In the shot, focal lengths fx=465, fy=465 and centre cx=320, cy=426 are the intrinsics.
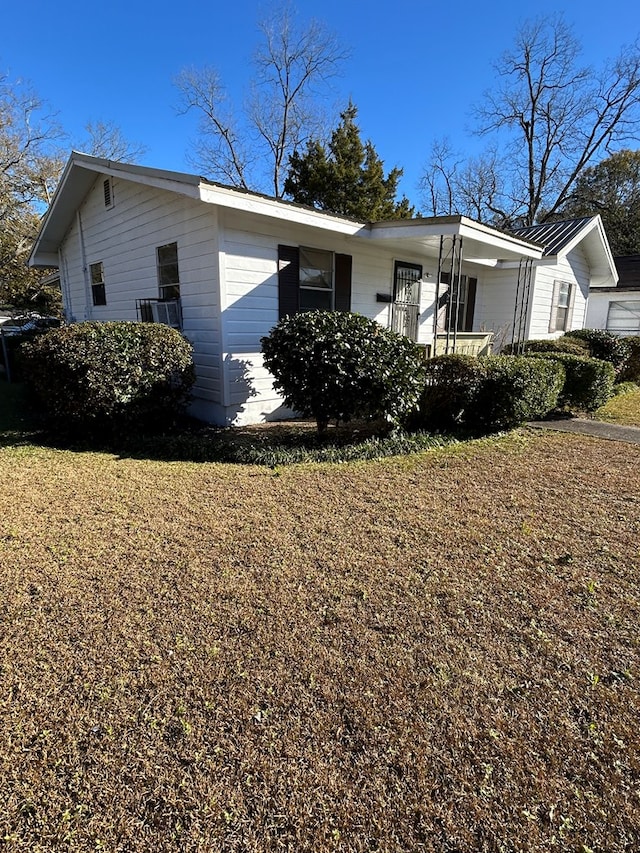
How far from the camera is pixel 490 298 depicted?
1349 cm

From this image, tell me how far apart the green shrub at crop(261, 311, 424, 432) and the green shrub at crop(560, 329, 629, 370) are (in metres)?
7.51

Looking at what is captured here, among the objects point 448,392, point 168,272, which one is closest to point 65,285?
point 168,272

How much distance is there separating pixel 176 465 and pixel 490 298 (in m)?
11.2

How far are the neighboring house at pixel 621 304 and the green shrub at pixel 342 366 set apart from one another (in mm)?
17698

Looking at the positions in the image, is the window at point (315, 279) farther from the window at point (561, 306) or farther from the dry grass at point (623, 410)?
the window at point (561, 306)

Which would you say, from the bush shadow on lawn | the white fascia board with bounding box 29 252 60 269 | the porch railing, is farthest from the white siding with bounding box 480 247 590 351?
the white fascia board with bounding box 29 252 60 269

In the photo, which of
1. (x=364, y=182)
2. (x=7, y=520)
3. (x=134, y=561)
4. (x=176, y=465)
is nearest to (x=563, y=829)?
(x=134, y=561)

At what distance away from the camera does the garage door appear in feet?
64.9

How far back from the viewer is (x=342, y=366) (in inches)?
222

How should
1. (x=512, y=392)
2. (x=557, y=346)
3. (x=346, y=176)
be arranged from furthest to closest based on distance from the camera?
(x=346, y=176), (x=557, y=346), (x=512, y=392)

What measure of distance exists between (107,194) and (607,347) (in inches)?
473

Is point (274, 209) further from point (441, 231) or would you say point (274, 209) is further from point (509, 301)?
point (509, 301)

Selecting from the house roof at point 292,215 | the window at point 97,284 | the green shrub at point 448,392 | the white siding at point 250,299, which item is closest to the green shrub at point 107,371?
the white siding at point 250,299

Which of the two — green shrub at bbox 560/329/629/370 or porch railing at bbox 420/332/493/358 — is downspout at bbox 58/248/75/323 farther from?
green shrub at bbox 560/329/629/370
